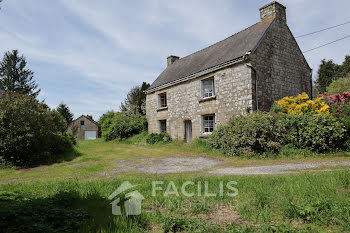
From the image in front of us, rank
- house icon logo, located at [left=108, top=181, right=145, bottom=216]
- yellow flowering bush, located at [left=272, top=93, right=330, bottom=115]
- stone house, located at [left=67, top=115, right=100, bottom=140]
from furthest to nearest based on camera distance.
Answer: stone house, located at [left=67, top=115, right=100, bottom=140], yellow flowering bush, located at [left=272, top=93, right=330, bottom=115], house icon logo, located at [left=108, top=181, right=145, bottom=216]

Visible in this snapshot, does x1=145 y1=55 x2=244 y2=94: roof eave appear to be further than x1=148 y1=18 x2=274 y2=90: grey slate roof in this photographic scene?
No

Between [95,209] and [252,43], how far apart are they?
498 inches

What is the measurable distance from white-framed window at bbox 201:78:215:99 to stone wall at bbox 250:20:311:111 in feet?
10.2

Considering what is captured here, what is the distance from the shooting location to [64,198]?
3781 millimetres

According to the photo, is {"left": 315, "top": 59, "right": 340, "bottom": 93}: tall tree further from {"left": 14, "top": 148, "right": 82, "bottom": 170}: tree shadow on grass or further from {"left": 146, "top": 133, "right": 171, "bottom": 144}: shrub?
{"left": 14, "top": 148, "right": 82, "bottom": 170}: tree shadow on grass

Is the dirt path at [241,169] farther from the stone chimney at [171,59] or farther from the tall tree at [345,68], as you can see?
the tall tree at [345,68]

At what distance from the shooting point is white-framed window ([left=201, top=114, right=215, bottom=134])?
1460 cm

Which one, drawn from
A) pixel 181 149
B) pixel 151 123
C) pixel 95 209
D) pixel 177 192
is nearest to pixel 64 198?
pixel 95 209

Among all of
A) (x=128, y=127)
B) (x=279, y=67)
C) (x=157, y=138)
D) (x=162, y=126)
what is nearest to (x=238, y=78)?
(x=279, y=67)

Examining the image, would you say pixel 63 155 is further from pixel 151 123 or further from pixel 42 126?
pixel 151 123

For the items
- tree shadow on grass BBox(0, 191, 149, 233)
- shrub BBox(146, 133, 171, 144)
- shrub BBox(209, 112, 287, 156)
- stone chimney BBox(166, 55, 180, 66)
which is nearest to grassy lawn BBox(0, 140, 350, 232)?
tree shadow on grass BBox(0, 191, 149, 233)

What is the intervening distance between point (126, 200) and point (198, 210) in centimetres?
124

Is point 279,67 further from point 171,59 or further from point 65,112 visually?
point 65,112

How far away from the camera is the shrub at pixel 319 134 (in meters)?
8.71
